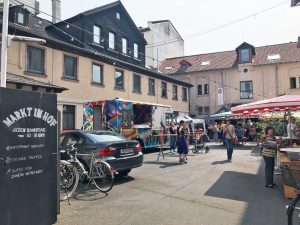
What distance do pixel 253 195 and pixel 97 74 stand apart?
1652 centimetres

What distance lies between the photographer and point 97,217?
5.77m

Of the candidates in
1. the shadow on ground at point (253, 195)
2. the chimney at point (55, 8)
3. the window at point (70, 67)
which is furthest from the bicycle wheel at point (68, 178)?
the chimney at point (55, 8)

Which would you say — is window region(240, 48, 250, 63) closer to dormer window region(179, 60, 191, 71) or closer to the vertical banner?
the vertical banner

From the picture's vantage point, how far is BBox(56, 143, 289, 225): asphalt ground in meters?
5.64

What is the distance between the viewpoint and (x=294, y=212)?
475cm

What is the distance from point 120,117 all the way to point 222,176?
7.06 m

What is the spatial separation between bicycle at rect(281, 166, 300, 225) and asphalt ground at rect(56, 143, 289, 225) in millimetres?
565

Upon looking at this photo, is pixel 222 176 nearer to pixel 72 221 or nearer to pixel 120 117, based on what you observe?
pixel 72 221

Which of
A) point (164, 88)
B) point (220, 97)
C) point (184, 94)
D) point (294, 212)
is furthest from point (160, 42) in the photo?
point (294, 212)

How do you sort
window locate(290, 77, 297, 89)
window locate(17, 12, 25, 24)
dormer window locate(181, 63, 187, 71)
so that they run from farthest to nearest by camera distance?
dormer window locate(181, 63, 187, 71) < window locate(290, 77, 297, 89) < window locate(17, 12, 25, 24)

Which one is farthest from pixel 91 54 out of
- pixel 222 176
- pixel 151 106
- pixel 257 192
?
pixel 257 192

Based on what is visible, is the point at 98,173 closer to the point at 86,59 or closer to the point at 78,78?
the point at 78,78

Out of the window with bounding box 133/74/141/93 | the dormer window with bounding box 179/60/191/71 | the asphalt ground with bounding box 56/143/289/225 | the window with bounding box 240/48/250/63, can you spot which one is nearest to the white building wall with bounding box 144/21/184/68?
the dormer window with bounding box 179/60/191/71

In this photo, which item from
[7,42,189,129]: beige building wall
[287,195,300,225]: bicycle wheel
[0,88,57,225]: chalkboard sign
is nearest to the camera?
[0,88,57,225]: chalkboard sign
